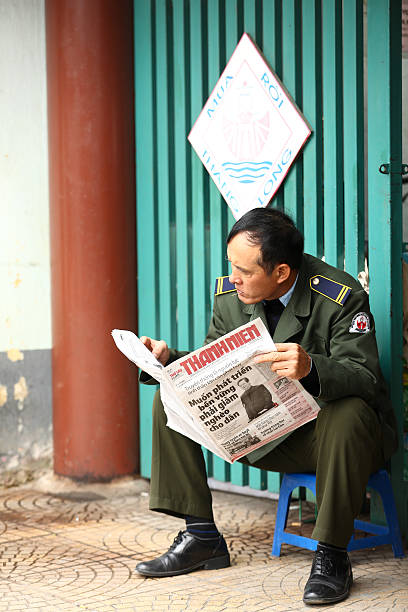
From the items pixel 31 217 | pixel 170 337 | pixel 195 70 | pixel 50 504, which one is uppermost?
pixel 195 70

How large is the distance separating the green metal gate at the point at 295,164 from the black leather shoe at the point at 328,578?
0.68 metres

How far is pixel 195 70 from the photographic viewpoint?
4.52 meters

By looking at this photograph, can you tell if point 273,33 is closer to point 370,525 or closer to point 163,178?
point 163,178

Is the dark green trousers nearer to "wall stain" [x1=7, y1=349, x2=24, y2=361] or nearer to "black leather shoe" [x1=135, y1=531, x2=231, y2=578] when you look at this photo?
"black leather shoe" [x1=135, y1=531, x2=231, y2=578]

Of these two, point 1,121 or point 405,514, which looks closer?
point 405,514

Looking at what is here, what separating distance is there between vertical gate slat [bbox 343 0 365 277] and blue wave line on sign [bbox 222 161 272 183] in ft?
1.60

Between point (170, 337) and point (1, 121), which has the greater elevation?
point (1, 121)

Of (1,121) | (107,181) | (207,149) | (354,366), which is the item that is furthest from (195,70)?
(354,366)

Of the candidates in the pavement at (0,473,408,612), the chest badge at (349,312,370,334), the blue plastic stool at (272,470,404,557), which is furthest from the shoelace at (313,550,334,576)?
the chest badge at (349,312,370,334)

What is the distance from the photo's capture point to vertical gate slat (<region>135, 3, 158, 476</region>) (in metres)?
4.80

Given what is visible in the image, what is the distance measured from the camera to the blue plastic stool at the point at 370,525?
3.38 m

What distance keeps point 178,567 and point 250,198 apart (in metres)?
1.78

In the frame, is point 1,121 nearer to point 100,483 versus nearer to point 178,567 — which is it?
point 100,483

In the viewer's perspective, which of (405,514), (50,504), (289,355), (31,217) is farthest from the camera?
(31,217)
